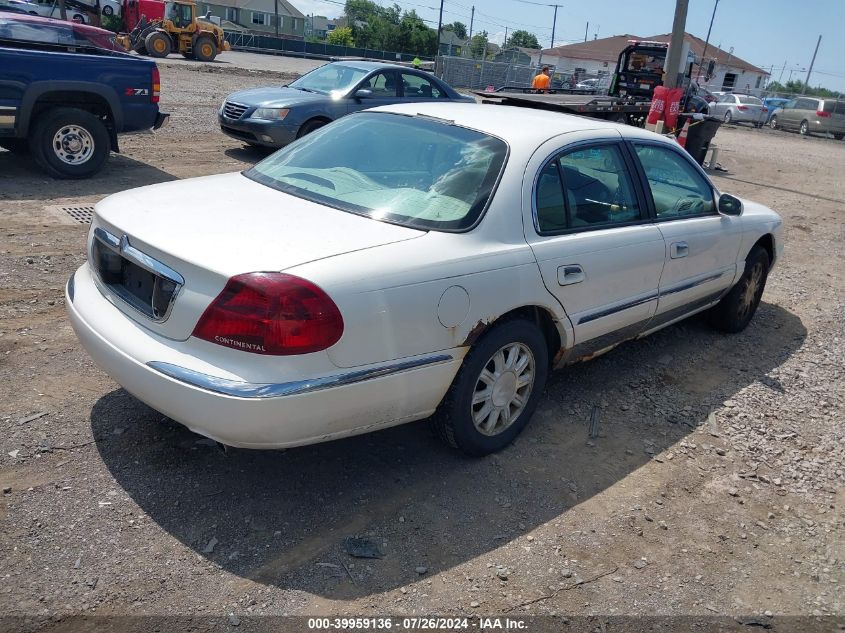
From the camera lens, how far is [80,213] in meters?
7.11

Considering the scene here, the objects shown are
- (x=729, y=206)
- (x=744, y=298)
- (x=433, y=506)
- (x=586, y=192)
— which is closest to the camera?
(x=433, y=506)

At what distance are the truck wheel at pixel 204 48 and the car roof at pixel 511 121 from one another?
3014 cm

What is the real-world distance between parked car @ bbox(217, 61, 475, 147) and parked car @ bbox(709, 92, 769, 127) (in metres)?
25.4

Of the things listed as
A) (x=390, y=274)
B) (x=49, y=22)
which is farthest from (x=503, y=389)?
(x=49, y=22)

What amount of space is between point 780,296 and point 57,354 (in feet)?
21.0

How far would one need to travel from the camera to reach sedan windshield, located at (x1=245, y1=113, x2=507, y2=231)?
3432 millimetres

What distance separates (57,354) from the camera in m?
4.30

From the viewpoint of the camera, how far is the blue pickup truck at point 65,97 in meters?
7.66

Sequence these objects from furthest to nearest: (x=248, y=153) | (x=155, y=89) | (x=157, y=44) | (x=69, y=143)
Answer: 1. (x=157, y=44)
2. (x=248, y=153)
3. (x=155, y=89)
4. (x=69, y=143)

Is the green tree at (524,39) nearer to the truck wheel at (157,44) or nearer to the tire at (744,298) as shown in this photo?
the truck wheel at (157,44)

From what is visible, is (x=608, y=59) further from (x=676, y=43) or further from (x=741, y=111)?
(x=676, y=43)

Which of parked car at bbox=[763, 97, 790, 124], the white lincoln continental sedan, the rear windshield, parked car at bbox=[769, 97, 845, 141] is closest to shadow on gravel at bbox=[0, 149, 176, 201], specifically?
the white lincoln continental sedan

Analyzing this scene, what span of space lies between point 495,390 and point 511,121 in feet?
4.99

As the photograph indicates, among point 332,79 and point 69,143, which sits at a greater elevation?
point 332,79
